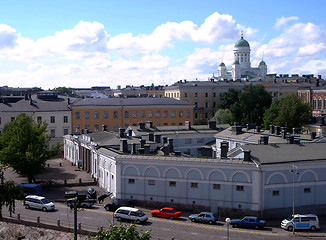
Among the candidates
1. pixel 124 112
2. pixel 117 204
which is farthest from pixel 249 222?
pixel 124 112

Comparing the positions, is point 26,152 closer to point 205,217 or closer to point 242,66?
point 205,217

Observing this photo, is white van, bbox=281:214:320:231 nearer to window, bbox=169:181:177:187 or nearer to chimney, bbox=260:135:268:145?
window, bbox=169:181:177:187

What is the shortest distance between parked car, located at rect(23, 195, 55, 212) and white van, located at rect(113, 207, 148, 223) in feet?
23.6

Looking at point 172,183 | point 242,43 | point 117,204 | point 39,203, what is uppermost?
point 242,43

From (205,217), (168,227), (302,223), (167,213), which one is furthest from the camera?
(167,213)

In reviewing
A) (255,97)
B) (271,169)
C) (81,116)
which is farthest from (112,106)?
(271,169)

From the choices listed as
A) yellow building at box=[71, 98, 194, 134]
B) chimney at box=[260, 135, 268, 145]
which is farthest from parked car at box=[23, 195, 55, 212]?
yellow building at box=[71, 98, 194, 134]

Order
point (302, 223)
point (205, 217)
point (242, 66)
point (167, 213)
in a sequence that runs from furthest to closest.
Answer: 1. point (242, 66)
2. point (167, 213)
3. point (205, 217)
4. point (302, 223)

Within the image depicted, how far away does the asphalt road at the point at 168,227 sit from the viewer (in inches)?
1270

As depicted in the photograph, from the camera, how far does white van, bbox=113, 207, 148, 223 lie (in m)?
34.9

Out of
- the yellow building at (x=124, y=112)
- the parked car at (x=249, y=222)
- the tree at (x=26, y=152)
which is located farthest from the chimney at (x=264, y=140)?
the yellow building at (x=124, y=112)

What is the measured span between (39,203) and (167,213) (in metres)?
11.9

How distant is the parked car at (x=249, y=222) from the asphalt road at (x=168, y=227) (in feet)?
1.43

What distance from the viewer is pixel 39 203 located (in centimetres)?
3959
